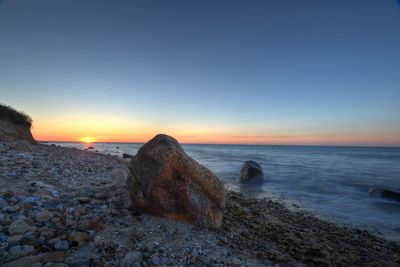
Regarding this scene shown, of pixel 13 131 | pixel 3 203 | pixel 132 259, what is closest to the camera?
pixel 132 259

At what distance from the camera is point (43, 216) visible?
4.25m

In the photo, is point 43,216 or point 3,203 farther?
point 3,203

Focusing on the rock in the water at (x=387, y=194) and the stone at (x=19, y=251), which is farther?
the rock in the water at (x=387, y=194)

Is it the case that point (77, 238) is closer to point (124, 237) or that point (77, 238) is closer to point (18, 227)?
point (124, 237)

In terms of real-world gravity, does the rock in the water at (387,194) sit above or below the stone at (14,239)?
below

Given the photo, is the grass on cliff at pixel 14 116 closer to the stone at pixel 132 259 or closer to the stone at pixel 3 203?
the stone at pixel 3 203

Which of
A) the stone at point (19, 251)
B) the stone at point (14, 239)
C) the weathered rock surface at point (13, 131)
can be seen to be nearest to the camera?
the stone at point (19, 251)

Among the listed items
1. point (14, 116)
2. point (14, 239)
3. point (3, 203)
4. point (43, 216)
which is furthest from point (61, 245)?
point (14, 116)

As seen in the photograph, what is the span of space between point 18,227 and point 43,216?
472mm

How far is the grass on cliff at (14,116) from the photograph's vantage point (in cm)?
1731

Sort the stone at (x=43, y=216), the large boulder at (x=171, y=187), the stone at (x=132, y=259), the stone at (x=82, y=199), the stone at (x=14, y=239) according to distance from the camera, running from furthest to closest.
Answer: the stone at (x=82, y=199)
the large boulder at (x=171, y=187)
the stone at (x=43, y=216)
the stone at (x=14, y=239)
the stone at (x=132, y=259)

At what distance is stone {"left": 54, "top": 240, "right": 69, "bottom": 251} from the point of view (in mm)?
3494

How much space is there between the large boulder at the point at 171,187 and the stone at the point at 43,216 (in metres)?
1.68

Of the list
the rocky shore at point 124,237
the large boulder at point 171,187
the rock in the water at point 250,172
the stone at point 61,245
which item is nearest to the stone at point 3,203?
the rocky shore at point 124,237
